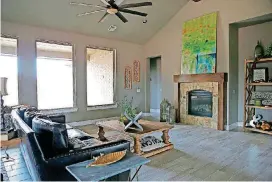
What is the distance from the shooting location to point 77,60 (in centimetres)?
656

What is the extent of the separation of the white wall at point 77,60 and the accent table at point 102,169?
183 inches

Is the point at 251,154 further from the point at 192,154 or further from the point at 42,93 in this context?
the point at 42,93

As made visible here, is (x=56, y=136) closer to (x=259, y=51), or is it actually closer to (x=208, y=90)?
(x=208, y=90)

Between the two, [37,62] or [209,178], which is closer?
[209,178]

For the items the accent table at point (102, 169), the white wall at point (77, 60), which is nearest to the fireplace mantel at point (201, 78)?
the white wall at point (77, 60)

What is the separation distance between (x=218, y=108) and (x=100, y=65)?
436cm

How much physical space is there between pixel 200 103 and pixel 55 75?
191 inches

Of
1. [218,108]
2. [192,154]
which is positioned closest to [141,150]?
[192,154]

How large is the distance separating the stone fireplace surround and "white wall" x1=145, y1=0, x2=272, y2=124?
0.23 m

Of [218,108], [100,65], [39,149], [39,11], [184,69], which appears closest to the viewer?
[39,149]

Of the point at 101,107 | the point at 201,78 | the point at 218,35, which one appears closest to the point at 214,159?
the point at 201,78

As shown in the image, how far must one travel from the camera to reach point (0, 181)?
2359 millimetres

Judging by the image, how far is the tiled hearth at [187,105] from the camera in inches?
237

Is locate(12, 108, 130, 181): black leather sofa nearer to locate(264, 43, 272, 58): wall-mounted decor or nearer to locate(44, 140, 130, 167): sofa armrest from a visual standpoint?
locate(44, 140, 130, 167): sofa armrest
